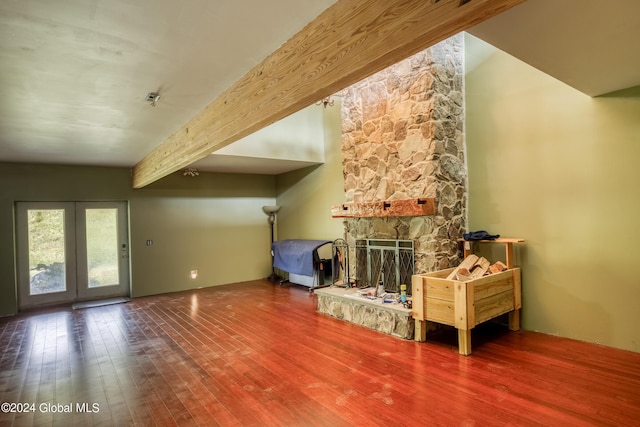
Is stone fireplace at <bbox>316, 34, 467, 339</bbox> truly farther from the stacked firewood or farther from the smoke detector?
the smoke detector

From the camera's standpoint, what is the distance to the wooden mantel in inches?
171

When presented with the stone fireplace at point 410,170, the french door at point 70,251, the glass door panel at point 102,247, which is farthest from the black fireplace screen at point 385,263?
the glass door panel at point 102,247

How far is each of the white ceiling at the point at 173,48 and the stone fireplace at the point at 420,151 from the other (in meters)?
1.53

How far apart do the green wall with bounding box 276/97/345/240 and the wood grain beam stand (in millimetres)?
4008

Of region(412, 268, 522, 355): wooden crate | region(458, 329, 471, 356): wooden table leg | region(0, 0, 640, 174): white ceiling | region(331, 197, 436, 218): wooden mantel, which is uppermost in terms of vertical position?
region(0, 0, 640, 174): white ceiling

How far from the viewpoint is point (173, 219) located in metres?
7.43

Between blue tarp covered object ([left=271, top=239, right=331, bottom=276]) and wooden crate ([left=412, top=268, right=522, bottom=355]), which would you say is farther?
blue tarp covered object ([left=271, top=239, right=331, bottom=276])

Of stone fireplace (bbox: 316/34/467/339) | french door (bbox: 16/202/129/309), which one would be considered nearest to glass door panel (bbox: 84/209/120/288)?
french door (bbox: 16/202/129/309)

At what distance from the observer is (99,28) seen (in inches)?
75.7

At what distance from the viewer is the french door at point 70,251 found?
6.25m

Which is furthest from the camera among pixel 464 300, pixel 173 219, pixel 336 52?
pixel 173 219

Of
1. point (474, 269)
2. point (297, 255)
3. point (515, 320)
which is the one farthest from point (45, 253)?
point (515, 320)

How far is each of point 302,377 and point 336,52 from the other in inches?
108

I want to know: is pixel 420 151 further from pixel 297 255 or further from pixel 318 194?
pixel 297 255
